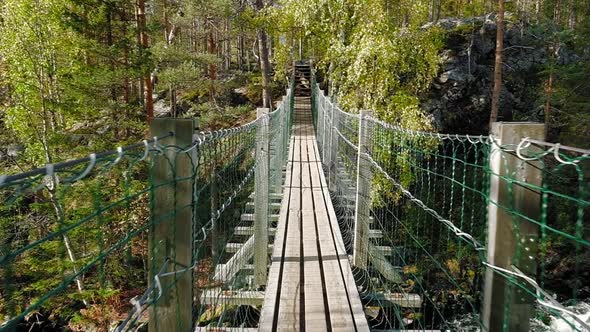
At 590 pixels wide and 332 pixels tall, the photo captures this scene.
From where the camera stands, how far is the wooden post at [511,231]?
0.99 meters

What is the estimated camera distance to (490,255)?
1.04 meters

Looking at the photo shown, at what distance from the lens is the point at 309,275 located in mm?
2871

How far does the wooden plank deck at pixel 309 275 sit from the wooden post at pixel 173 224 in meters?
0.99

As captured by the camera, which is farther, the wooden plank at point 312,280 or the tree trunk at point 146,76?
the tree trunk at point 146,76

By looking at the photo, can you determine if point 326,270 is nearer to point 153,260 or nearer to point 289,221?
point 289,221

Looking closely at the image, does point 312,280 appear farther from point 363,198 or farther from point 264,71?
point 264,71

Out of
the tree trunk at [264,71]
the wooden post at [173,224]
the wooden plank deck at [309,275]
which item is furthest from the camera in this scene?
the tree trunk at [264,71]

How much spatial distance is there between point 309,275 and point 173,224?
1797 mm

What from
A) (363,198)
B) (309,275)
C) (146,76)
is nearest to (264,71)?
(146,76)

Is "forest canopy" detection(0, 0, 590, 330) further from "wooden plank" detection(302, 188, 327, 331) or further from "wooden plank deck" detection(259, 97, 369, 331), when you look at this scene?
"wooden plank" detection(302, 188, 327, 331)

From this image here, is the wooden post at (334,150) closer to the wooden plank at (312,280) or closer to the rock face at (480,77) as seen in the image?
the wooden plank at (312,280)

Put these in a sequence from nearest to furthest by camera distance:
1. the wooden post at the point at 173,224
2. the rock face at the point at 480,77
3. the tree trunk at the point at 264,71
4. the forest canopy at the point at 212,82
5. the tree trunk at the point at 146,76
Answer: the wooden post at the point at 173,224, the forest canopy at the point at 212,82, the tree trunk at the point at 146,76, the rock face at the point at 480,77, the tree trunk at the point at 264,71

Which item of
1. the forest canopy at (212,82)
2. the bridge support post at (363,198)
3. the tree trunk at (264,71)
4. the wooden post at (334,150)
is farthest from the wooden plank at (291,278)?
the tree trunk at (264,71)

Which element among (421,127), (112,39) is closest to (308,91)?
(112,39)
